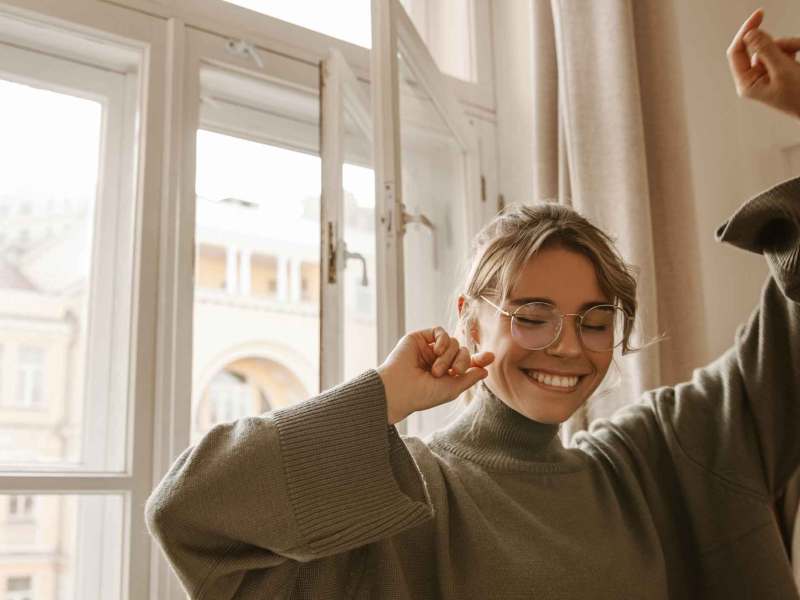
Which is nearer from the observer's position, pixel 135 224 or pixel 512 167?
pixel 135 224

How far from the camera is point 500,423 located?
1116mm

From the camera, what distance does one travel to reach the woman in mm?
860

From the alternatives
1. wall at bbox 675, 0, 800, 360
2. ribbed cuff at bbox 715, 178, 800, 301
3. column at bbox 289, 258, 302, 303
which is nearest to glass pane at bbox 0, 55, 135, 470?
ribbed cuff at bbox 715, 178, 800, 301

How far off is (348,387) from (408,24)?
95cm

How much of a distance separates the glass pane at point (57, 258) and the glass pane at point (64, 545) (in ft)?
0.30

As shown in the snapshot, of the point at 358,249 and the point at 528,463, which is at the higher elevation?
the point at 358,249

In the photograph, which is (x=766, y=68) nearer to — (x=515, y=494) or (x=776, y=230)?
(x=776, y=230)

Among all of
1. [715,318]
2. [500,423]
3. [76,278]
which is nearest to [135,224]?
[76,278]

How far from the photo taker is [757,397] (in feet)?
3.83

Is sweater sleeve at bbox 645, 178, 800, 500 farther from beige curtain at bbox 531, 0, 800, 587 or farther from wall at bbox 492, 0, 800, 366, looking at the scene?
wall at bbox 492, 0, 800, 366

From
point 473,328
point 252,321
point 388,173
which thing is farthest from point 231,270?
Result: point 473,328

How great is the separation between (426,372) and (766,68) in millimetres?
581

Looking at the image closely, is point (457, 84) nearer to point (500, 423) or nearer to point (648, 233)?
point (648, 233)

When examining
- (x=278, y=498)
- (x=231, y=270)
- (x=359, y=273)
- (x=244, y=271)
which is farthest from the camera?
(x=244, y=271)
